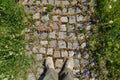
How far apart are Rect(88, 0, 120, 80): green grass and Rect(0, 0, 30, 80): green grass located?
1404 millimetres

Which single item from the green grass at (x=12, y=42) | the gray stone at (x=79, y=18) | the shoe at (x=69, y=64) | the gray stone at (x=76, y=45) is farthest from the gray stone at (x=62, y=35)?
the green grass at (x=12, y=42)

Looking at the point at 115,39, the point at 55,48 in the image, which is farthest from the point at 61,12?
the point at 115,39

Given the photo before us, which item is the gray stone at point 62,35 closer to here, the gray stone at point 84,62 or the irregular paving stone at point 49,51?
the irregular paving stone at point 49,51

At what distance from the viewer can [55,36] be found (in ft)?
21.3

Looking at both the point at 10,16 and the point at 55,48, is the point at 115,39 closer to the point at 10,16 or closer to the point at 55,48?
the point at 55,48

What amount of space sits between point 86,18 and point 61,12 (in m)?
0.55

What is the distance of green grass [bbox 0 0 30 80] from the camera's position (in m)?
6.15

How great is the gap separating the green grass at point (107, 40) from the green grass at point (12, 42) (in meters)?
1.40

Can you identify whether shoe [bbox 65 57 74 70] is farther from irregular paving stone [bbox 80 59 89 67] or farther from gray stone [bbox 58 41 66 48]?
gray stone [bbox 58 41 66 48]

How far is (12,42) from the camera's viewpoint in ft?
20.9

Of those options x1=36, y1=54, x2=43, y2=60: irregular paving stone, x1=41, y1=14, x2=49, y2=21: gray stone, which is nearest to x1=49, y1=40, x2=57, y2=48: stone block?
x1=36, y1=54, x2=43, y2=60: irregular paving stone

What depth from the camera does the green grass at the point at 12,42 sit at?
6.15 m

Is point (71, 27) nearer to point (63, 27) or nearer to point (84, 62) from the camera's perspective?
point (63, 27)

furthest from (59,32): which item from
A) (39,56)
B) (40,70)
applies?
(40,70)
